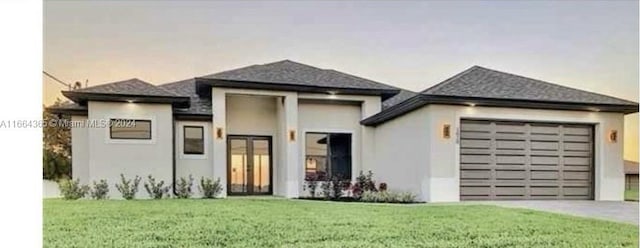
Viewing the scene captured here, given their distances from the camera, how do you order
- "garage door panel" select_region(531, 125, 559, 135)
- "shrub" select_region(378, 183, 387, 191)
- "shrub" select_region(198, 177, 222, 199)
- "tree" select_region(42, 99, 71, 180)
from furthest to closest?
"shrub" select_region(378, 183, 387, 191) → "shrub" select_region(198, 177, 222, 199) → "garage door panel" select_region(531, 125, 559, 135) → "tree" select_region(42, 99, 71, 180)

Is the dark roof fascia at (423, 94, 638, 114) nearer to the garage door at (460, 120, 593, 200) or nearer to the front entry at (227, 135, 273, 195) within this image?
the garage door at (460, 120, 593, 200)

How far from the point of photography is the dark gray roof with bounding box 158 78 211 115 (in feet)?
31.8

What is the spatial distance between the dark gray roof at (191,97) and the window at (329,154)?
2.00 m

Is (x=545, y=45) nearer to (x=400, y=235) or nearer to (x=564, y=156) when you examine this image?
(x=564, y=156)

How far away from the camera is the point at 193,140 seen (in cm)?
1024

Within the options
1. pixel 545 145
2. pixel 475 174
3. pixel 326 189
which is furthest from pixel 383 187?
pixel 545 145

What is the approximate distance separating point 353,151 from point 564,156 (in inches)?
150

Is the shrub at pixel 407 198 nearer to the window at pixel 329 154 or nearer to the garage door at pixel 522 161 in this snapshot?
the garage door at pixel 522 161

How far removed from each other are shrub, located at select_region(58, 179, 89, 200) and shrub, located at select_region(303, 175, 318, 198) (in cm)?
375

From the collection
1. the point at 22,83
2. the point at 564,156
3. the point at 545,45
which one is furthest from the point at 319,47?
the point at 22,83

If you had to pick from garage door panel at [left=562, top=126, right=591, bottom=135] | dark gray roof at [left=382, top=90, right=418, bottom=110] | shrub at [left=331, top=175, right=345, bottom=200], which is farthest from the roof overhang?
garage door panel at [left=562, top=126, right=591, bottom=135]

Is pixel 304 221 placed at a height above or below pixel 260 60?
below

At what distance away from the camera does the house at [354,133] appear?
8641mm

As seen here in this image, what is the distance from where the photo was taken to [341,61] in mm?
9742
